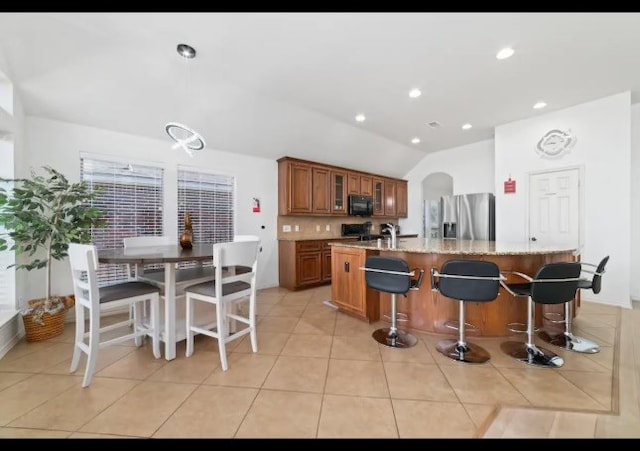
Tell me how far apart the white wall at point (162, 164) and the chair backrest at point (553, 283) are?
3842mm

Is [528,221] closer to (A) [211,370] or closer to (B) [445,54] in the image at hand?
(B) [445,54]

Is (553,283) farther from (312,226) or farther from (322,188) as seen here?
(312,226)

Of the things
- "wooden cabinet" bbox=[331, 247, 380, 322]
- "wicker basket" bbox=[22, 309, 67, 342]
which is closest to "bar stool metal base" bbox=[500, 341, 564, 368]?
"wooden cabinet" bbox=[331, 247, 380, 322]

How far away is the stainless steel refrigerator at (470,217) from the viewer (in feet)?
16.0

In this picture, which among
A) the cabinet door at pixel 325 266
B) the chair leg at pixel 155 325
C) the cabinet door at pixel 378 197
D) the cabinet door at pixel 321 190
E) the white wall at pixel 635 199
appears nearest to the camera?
the chair leg at pixel 155 325

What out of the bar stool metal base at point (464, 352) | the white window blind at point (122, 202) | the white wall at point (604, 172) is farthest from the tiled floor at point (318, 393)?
the white wall at point (604, 172)

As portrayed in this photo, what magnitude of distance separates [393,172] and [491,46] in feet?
13.2

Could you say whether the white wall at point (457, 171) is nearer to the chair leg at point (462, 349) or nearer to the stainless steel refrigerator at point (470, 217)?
the stainless steel refrigerator at point (470, 217)

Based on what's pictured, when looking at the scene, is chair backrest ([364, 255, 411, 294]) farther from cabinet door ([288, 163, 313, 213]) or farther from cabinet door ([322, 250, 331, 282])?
Answer: cabinet door ([288, 163, 313, 213])

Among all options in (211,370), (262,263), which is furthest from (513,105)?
(211,370)

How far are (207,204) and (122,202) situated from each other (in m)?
1.11

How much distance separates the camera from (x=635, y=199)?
3.74 meters

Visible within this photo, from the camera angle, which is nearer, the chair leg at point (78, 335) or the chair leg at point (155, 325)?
the chair leg at point (78, 335)

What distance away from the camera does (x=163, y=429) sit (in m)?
1.45
